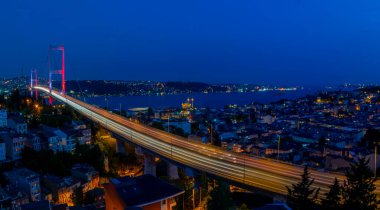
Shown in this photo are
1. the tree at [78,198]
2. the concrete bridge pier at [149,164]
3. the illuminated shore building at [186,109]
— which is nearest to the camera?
the tree at [78,198]

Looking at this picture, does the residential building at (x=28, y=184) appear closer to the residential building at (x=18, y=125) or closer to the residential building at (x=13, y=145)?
the residential building at (x=13, y=145)

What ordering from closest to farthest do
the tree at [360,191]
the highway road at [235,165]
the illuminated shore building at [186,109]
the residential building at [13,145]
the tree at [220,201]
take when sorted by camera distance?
the tree at [360,191] → the tree at [220,201] → the highway road at [235,165] → the residential building at [13,145] → the illuminated shore building at [186,109]

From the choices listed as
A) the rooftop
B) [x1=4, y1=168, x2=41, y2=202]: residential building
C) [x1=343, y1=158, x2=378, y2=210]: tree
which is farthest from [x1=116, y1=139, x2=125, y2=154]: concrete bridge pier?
[x1=343, y1=158, x2=378, y2=210]: tree

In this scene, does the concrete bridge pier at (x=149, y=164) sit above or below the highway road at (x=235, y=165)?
below

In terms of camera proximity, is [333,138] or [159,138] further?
[333,138]

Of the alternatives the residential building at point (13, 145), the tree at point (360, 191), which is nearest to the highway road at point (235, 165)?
the tree at point (360, 191)

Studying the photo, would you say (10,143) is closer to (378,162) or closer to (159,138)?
(159,138)

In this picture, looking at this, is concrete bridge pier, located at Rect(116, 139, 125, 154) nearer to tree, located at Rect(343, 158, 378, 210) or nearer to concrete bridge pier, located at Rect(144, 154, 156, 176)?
concrete bridge pier, located at Rect(144, 154, 156, 176)

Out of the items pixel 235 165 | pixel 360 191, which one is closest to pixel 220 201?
pixel 360 191

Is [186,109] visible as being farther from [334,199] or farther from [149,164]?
[334,199]

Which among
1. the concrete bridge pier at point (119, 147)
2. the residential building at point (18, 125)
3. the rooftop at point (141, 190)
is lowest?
the concrete bridge pier at point (119, 147)

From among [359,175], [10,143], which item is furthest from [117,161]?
[359,175]
